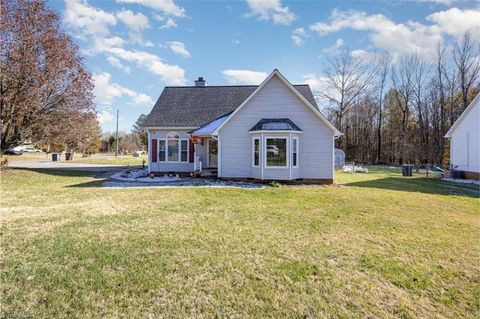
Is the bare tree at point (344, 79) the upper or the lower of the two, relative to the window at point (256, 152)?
upper

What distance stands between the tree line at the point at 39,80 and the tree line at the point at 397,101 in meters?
32.2

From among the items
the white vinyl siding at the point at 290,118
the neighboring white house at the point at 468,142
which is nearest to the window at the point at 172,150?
the white vinyl siding at the point at 290,118

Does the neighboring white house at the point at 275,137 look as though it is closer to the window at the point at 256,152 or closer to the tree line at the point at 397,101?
the window at the point at 256,152

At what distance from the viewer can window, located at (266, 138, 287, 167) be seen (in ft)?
45.4

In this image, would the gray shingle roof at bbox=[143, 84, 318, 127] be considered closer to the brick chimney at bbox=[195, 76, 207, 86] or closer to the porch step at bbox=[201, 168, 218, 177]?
the brick chimney at bbox=[195, 76, 207, 86]

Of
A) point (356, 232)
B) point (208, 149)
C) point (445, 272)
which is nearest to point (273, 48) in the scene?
point (208, 149)

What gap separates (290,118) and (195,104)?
7968 millimetres

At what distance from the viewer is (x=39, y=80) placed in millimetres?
15438

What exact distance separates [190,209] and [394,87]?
4260cm

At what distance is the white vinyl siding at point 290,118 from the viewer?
14391mm

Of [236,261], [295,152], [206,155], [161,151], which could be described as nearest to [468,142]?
[295,152]

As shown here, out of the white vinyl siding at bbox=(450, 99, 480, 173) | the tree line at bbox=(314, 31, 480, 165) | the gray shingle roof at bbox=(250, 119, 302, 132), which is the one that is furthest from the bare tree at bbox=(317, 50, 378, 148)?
the gray shingle roof at bbox=(250, 119, 302, 132)

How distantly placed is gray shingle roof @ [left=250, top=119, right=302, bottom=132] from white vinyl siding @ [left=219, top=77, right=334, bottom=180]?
1.03 feet

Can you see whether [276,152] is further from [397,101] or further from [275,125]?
[397,101]
